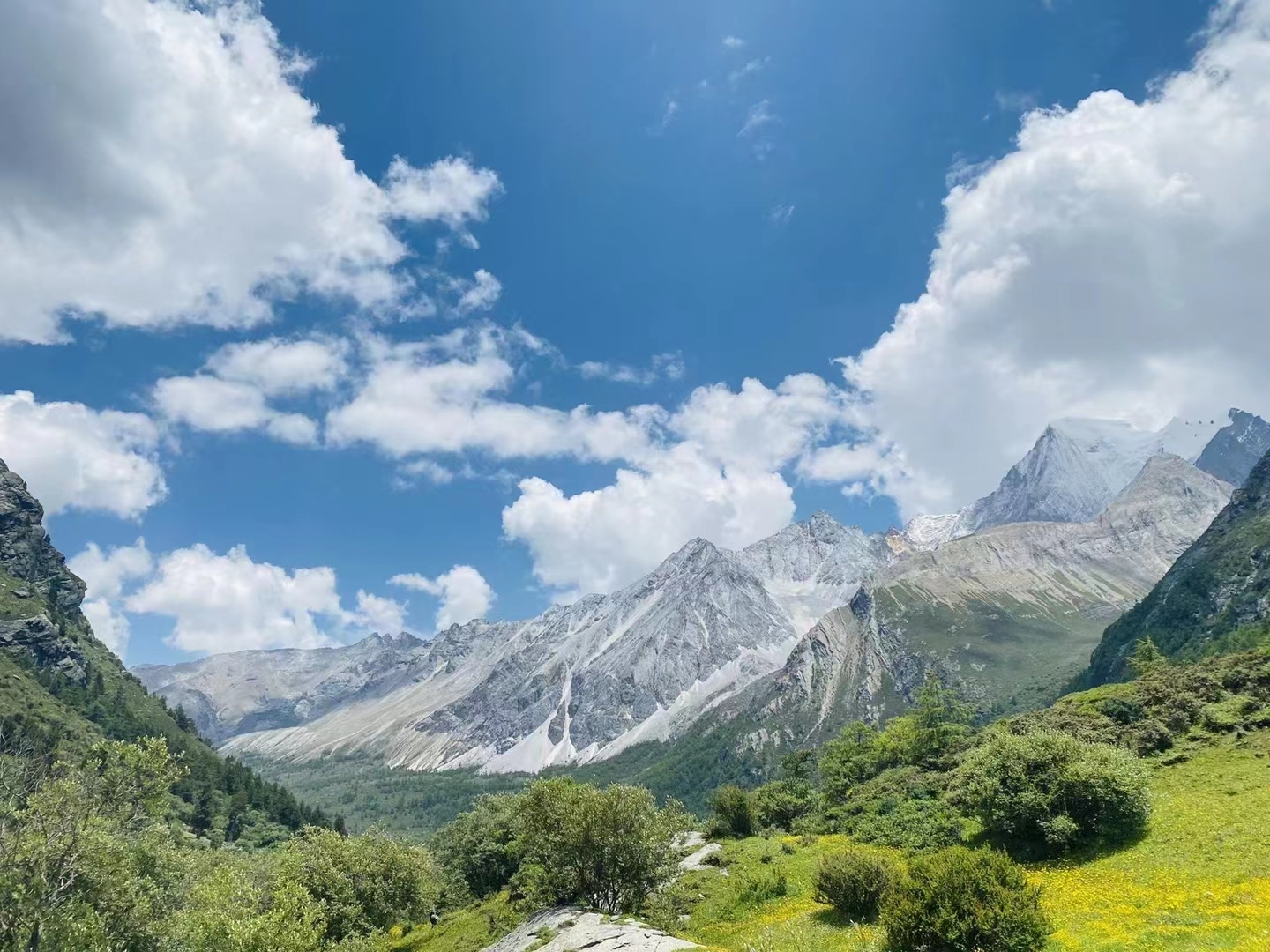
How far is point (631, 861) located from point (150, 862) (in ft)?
158

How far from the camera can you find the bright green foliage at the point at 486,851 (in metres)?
78.3

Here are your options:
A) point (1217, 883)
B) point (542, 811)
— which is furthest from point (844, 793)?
point (1217, 883)

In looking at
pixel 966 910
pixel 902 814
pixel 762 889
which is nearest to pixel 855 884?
pixel 762 889

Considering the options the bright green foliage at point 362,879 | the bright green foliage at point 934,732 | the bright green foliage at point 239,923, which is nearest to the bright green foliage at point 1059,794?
the bright green foliage at point 934,732

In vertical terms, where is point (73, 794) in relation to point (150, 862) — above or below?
above

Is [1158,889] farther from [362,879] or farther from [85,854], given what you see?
[362,879]

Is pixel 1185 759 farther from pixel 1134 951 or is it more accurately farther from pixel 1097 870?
pixel 1134 951

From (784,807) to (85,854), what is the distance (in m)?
73.1

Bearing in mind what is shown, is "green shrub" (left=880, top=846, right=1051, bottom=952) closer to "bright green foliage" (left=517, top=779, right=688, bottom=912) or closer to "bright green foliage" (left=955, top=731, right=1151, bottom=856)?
"bright green foliage" (left=955, top=731, right=1151, bottom=856)

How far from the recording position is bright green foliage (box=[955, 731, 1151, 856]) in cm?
3944

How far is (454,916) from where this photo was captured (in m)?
74.9

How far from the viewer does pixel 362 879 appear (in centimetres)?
6438

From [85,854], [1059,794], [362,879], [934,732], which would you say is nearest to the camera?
[1059,794]

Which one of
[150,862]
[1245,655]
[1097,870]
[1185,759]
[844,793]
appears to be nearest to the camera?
[1097,870]
